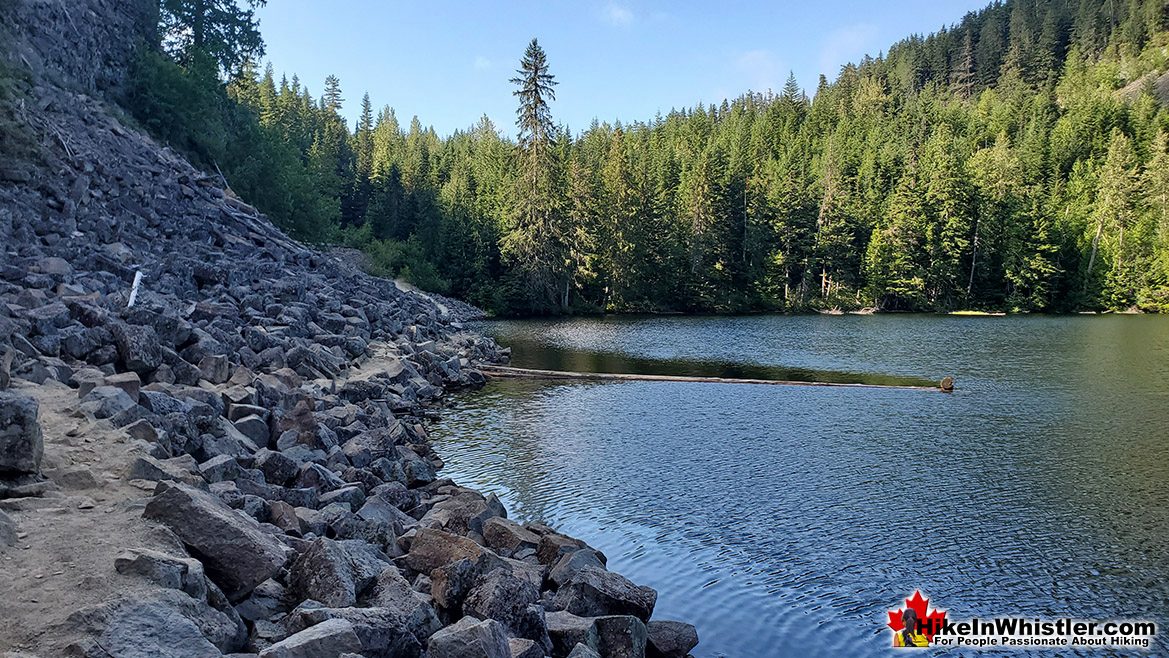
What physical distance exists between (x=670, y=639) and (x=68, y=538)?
5659 millimetres

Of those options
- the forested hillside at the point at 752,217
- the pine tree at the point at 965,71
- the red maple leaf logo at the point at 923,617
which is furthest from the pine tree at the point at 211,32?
the pine tree at the point at 965,71

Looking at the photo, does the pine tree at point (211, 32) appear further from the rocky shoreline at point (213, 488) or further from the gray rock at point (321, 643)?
the gray rock at point (321, 643)

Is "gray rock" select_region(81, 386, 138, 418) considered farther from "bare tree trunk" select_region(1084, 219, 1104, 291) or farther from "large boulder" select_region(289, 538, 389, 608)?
"bare tree trunk" select_region(1084, 219, 1104, 291)

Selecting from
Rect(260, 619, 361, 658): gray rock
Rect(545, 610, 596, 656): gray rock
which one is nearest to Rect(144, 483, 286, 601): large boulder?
Rect(260, 619, 361, 658): gray rock

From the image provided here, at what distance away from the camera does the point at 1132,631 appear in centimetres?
891

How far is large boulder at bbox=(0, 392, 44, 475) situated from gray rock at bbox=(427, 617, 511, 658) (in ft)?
13.5

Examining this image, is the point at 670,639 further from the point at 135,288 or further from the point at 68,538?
the point at 135,288

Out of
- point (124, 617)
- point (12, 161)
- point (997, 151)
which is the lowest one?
point (124, 617)

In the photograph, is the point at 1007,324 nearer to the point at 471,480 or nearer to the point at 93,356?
the point at 471,480

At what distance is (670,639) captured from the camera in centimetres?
793

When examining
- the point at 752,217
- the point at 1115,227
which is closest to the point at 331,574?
the point at 752,217

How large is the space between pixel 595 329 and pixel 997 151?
69192mm

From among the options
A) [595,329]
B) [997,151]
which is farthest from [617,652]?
[997,151]
